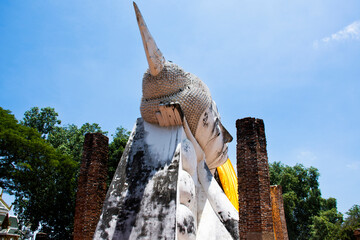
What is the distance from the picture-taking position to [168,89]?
4.21 meters

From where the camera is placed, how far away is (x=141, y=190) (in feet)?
12.3

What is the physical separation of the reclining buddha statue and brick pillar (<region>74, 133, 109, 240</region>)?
277 cm

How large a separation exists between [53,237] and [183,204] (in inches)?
428

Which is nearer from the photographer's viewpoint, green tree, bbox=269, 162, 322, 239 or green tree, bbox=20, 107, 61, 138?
green tree, bbox=20, 107, 61, 138

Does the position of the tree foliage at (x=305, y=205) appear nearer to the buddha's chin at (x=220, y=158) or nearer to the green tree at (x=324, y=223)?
the green tree at (x=324, y=223)

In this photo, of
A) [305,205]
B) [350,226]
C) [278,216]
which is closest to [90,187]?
[278,216]

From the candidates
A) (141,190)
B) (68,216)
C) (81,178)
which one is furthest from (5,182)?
(141,190)

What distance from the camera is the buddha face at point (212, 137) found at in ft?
14.4

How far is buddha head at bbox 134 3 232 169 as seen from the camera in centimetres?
415

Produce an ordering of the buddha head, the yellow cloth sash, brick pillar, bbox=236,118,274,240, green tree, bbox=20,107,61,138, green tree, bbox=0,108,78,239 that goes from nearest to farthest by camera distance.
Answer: the buddha head
brick pillar, bbox=236,118,274,240
the yellow cloth sash
green tree, bbox=0,108,78,239
green tree, bbox=20,107,61,138

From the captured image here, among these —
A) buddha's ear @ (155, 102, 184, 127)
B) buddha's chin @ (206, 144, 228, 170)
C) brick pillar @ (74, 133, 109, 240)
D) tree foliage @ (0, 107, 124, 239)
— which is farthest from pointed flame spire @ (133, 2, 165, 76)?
tree foliage @ (0, 107, 124, 239)

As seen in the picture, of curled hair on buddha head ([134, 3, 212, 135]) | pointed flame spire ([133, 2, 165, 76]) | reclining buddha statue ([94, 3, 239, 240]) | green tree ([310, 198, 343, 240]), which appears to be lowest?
reclining buddha statue ([94, 3, 239, 240])

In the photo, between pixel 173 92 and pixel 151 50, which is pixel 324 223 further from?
pixel 151 50

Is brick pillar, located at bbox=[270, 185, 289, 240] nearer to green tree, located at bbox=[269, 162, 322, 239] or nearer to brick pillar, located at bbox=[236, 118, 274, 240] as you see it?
brick pillar, located at bbox=[236, 118, 274, 240]
